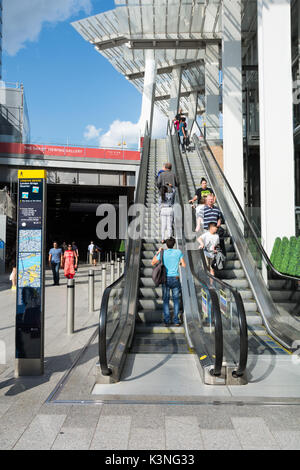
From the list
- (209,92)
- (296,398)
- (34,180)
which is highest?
(209,92)

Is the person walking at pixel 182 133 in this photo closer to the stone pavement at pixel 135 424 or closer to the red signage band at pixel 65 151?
the red signage band at pixel 65 151

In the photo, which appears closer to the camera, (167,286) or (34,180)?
(34,180)

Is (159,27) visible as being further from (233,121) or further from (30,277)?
(30,277)

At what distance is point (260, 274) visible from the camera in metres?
8.02

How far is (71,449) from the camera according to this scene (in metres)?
3.10

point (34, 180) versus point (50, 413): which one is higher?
point (34, 180)

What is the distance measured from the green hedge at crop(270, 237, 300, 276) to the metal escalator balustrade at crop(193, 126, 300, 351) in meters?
1.13

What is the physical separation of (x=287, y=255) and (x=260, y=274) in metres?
1.78

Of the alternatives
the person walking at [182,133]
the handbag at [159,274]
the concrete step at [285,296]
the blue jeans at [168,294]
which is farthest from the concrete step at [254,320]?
the person walking at [182,133]

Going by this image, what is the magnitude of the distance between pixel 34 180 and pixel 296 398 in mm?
4231

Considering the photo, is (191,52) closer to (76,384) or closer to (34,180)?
(34,180)

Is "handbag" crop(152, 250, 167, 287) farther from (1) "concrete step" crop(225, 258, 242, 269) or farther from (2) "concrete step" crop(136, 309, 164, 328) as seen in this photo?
(1) "concrete step" crop(225, 258, 242, 269)

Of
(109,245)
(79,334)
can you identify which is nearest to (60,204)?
(109,245)
